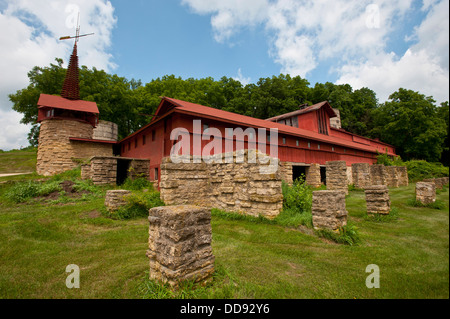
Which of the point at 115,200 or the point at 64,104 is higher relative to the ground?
the point at 64,104

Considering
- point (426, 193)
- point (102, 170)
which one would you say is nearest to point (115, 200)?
point (102, 170)

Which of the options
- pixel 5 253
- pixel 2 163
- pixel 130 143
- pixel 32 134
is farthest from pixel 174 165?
pixel 2 163

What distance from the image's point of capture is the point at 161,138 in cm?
1362

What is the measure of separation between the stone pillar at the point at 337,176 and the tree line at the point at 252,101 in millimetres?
21784

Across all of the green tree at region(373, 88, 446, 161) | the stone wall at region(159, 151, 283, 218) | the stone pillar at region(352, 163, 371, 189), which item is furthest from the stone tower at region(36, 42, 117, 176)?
the green tree at region(373, 88, 446, 161)

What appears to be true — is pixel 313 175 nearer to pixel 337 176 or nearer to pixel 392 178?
pixel 337 176

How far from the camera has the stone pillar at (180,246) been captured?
2.80m

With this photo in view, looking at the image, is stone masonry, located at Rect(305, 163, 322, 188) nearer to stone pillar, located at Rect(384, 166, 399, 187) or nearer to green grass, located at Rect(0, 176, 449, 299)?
stone pillar, located at Rect(384, 166, 399, 187)

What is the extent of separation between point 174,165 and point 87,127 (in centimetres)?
1776

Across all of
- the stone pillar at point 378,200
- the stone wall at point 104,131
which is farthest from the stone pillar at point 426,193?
the stone wall at point 104,131

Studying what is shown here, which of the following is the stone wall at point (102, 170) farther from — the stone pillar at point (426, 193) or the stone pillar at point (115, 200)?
the stone pillar at point (426, 193)

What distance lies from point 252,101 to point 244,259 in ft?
117

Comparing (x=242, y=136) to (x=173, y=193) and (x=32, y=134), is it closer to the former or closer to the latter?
(x=173, y=193)
